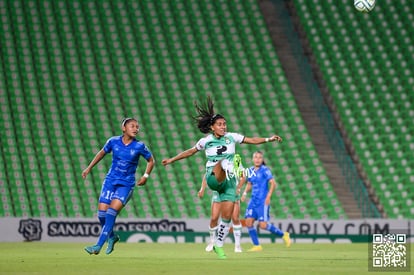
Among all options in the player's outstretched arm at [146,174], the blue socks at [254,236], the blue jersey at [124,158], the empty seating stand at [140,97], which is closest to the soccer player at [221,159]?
the player's outstretched arm at [146,174]

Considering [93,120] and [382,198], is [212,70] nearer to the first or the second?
[93,120]


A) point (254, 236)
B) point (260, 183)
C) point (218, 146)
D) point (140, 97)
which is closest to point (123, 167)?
point (218, 146)

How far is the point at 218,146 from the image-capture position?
14.9 metres

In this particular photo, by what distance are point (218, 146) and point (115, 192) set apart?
1847 millimetres

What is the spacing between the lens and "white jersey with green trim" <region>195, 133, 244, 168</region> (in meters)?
14.9

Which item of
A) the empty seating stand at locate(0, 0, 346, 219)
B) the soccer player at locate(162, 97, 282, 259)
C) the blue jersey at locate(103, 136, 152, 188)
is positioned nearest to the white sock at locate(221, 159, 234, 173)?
the soccer player at locate(162, 97, 282, 259)

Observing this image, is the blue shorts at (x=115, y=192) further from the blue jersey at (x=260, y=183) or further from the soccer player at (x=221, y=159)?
the blue jersey at (x=260, y=183)

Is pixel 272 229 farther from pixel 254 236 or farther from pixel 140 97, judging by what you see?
pixel 140 97

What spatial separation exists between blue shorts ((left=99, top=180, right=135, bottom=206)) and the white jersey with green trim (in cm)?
137

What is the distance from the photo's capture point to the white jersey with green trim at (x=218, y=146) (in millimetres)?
14914

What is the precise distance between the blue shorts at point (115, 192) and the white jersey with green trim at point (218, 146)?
137cm

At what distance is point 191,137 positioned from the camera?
27.5m

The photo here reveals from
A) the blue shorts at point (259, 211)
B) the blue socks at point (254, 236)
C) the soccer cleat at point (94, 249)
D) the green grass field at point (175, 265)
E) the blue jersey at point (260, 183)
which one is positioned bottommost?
the blue socks at point (254, 236)

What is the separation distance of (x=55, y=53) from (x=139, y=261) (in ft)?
52.4
